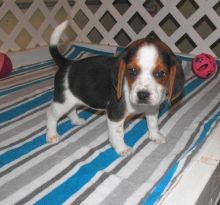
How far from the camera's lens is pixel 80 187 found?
1.59m

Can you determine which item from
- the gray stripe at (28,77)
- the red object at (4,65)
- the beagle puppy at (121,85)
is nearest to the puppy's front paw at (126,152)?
the beagle puppy at (121,85)

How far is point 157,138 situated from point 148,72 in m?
0.61

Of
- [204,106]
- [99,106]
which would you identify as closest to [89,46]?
[204,106]

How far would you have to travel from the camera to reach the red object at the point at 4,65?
3.03 meters

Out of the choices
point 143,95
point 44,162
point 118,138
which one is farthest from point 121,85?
point 44,162

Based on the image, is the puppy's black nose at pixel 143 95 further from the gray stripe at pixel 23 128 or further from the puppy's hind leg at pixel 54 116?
the gray stripe at pixel 23 128

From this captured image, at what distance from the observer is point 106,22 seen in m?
4.54

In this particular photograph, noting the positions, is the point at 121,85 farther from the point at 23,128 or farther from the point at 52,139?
the point at 23,128

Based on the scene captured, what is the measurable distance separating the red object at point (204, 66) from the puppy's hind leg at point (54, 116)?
164 centimetres

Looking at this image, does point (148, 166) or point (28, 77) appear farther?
point (28, 77)

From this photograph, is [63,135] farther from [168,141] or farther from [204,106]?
[204,106]

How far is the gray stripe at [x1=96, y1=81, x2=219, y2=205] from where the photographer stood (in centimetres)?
152

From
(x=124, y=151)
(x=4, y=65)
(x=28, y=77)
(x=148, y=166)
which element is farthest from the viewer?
(x=28, y=77)

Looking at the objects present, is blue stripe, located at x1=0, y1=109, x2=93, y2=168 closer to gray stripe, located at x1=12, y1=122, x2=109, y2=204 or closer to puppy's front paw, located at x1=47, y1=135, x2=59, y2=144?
puppy's front paw, located at x1=47, y1=135, x2=59, y2=144
